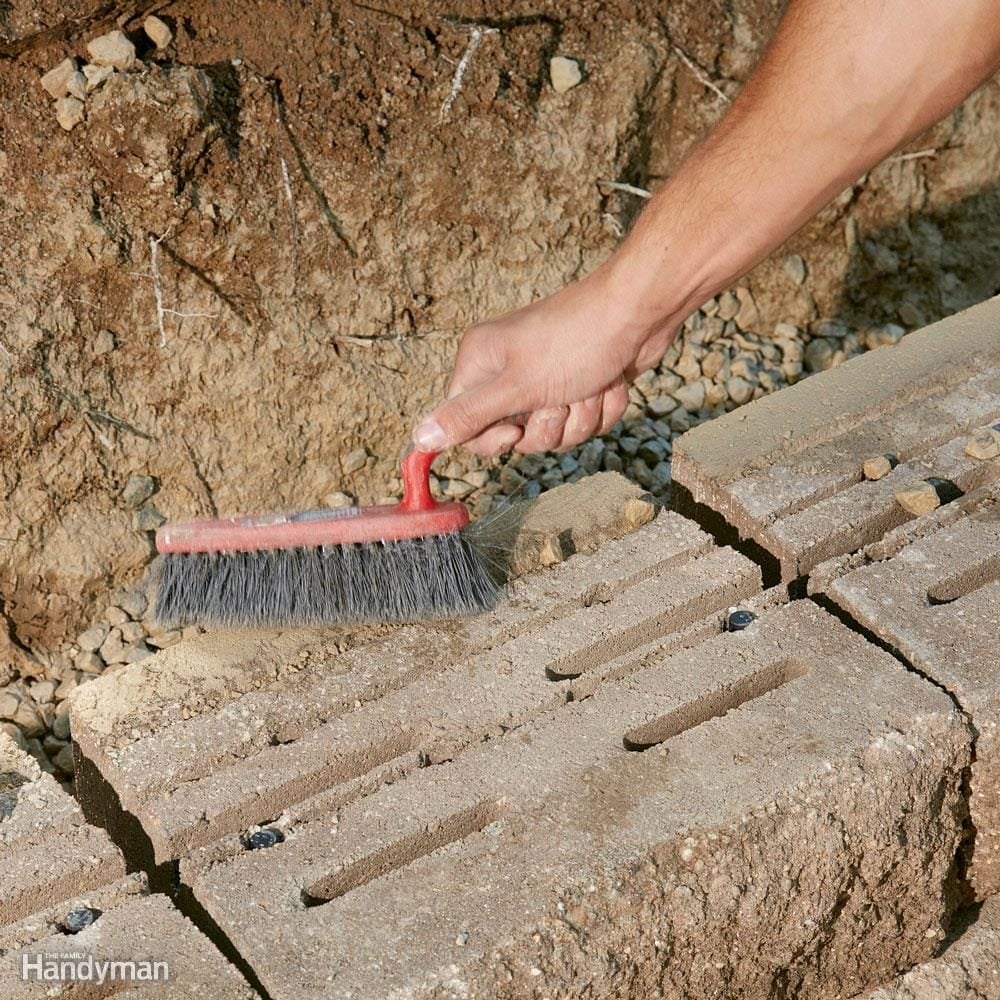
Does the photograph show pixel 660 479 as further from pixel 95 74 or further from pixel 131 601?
pixel 95 74

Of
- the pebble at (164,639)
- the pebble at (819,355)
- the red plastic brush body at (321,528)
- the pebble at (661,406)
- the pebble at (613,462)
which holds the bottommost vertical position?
the pebble at (164,639)

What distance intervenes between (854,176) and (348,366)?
1737mm

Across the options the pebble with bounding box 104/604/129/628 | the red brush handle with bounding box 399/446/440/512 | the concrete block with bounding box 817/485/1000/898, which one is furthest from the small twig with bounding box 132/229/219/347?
the concrete block with bounding box 817/485/1000/898

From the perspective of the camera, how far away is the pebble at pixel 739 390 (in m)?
4.64

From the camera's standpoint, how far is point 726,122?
289cm

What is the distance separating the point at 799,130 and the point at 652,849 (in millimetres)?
1303

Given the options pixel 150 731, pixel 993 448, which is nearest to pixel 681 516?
pixel 993 448

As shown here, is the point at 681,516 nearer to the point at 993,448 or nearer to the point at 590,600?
the point at 590,600

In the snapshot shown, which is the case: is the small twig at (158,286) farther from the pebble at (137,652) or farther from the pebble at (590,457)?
the pebble at (590,457)

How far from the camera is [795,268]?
4.86 m

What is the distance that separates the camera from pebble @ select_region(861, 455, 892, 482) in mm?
3424

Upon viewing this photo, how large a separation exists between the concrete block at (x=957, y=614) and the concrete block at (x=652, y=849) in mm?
63

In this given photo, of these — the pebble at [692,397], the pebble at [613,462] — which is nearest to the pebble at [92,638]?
the pebble at [613,462]

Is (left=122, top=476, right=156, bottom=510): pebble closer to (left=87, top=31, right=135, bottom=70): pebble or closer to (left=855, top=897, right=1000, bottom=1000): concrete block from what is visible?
(left=87, top=31, right=135, bottom=70): pebble
